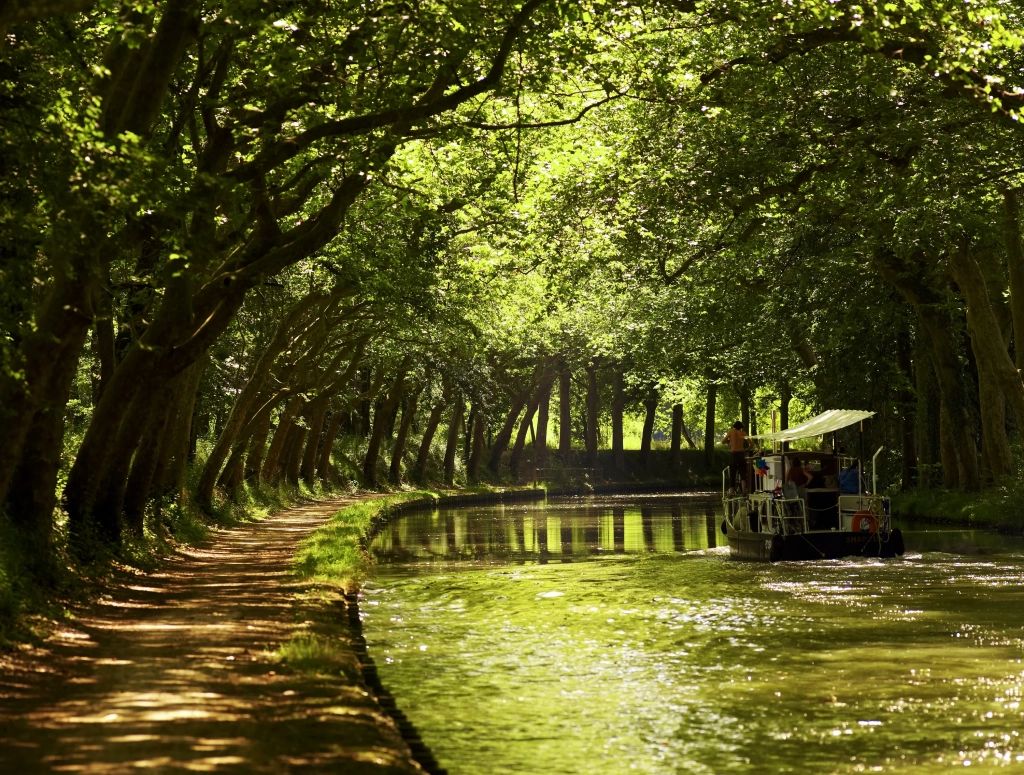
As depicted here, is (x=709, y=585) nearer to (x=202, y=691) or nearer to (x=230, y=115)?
(x=230, y=115)

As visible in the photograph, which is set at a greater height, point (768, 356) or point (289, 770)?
point (768, 356)

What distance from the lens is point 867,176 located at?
78.3 feet

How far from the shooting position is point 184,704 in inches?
363

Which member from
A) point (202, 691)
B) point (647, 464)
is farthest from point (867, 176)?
point (647, 464)

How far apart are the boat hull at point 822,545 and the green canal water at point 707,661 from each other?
525 millimetres

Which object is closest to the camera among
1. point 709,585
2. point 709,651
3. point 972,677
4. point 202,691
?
point 202,691

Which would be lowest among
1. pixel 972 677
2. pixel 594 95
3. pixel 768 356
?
pixel 972 677

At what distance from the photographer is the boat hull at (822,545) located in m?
25.9

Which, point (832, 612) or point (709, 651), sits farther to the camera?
point (832, 612)

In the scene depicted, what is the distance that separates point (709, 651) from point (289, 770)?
25.1 ft

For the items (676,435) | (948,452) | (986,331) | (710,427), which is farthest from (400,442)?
(986,331)

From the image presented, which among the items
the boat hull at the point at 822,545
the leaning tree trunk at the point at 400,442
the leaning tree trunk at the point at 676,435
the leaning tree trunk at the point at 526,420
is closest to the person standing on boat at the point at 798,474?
the boat hull at the point at 822,545

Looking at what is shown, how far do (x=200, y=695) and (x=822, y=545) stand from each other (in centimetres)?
1883

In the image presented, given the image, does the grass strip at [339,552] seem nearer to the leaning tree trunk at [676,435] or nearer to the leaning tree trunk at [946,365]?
the leaning tree trunk at [946,365]
